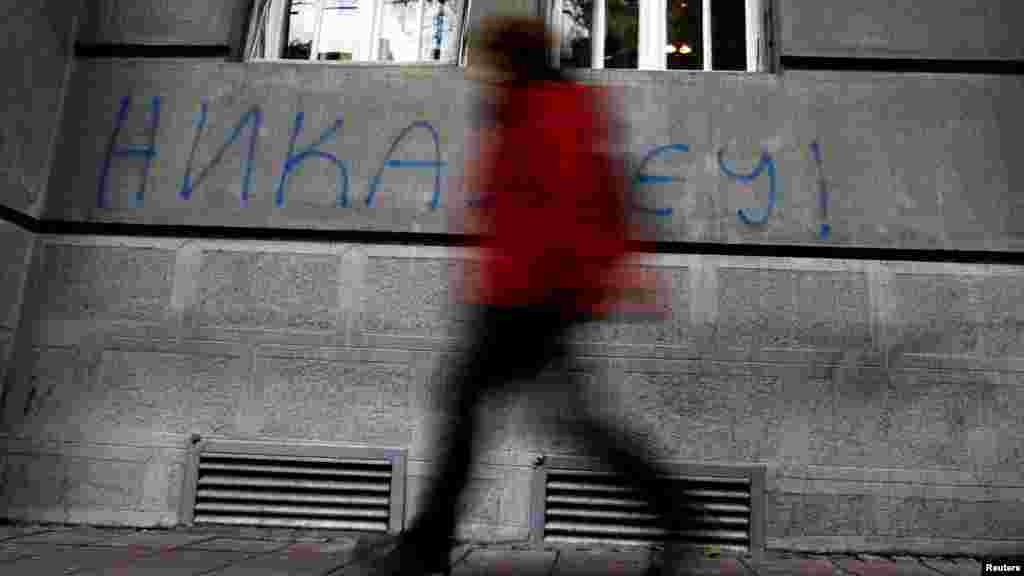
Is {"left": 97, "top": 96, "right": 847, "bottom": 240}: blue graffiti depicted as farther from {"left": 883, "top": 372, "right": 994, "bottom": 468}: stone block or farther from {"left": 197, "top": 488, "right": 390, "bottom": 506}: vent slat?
{"left": 197, "top": 488, "right": 390, "bottom": 506}: vent slat

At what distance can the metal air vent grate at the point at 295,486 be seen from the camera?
12.7 ft

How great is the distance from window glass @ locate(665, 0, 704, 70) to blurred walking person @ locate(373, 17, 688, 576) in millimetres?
2349

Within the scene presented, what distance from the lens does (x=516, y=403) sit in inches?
149

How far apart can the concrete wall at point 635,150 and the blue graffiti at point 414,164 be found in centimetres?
1

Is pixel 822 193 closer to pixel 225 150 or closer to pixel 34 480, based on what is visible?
pixel 225 150

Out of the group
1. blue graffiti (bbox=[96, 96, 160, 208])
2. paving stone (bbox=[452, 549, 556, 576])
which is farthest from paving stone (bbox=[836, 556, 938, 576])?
blue graffiti (bbox=[96, 96, 160, 208])

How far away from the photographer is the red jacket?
2.41 metres

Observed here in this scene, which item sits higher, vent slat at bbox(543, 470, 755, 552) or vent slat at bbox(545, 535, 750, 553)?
vent slat at bbox(543, 470, 755, 552)

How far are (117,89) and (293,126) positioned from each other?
1.25 m

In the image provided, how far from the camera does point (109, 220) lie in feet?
14.0

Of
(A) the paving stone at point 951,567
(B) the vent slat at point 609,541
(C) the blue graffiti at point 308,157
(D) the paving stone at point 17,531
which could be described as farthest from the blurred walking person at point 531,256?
(D) the paving stone at point 17,531

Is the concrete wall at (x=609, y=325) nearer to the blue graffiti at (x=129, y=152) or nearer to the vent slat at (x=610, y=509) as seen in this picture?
the blue graffiti at (x=129, y=152)

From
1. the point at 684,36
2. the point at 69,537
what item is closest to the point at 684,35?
the point at 684,36

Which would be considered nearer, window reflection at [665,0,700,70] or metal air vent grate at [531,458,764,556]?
metal air vent grate at [531,458,764,556]
